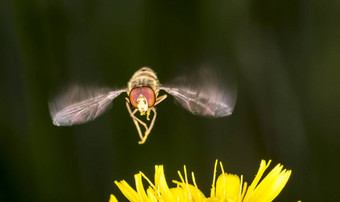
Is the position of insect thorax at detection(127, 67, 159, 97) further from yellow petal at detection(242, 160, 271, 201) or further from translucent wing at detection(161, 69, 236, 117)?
yellow petal at detection(242, 160, 271, 201)

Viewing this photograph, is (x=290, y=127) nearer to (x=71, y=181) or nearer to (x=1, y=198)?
(x=71, y=181)

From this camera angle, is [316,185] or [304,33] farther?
[304,33]

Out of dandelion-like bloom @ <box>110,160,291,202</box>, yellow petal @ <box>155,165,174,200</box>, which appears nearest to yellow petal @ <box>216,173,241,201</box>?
dandelion-like bloom @ <box>110,160,291,202</box>

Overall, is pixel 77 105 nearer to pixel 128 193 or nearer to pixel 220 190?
pixel 128 193

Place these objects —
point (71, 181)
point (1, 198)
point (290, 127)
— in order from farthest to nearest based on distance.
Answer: point (290, 127), point (71, 181), point (1, 198)

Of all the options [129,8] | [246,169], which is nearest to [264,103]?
[246,169]

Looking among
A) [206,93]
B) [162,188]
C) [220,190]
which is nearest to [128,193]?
[162,188]

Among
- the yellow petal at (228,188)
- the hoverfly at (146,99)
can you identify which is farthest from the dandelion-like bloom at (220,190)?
the hoverfly at (146,99)

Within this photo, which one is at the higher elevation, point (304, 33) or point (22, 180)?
point (304, 33)

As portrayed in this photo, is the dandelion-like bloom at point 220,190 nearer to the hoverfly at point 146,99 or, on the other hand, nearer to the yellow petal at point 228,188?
the yellow petal at point 228,188

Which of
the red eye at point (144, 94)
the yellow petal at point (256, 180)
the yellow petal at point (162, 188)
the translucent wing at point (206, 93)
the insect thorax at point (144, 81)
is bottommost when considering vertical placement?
the yellow petal at point (256, 180)
